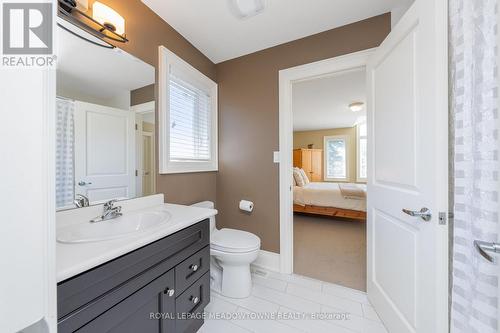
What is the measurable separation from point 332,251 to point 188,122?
2.31 metres

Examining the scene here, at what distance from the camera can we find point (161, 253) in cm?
97

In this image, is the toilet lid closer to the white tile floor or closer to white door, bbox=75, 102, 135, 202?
the white tile floor

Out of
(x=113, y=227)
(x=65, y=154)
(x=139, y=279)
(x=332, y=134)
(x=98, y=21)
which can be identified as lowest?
(x=139, y=279)

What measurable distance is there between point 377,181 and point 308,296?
1.11 m

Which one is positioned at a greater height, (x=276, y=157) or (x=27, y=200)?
(x=276, y=157)

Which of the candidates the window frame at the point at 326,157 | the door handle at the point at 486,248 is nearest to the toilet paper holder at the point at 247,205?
the door handle at the point at 486,248

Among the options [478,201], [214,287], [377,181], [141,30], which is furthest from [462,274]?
[141,30]

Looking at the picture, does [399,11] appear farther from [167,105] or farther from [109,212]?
[109,212]

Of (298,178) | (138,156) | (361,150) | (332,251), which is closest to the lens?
(138,156)

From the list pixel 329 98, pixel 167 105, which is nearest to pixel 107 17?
pixel 167 105

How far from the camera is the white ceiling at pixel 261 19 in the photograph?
1467 millimetres

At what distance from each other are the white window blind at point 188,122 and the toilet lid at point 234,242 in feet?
2.61

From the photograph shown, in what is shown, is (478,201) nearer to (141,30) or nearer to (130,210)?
(130,210)

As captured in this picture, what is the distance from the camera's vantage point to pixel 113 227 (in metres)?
1.13
